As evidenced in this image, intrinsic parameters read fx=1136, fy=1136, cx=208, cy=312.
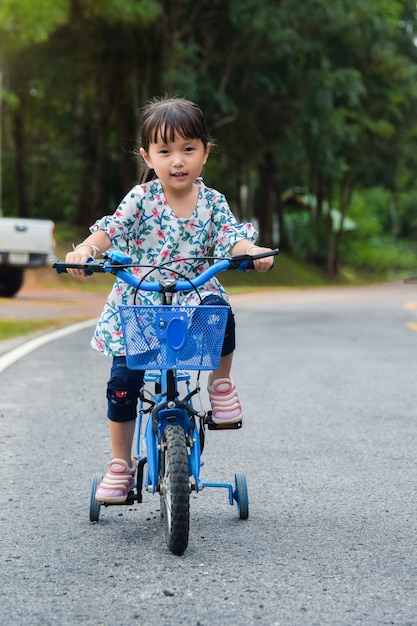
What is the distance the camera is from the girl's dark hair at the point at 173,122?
4418mm

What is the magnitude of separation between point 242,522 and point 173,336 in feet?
→ 3.50

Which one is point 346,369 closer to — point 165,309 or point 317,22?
point 165,309

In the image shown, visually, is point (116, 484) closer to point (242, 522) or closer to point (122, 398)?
point (122, 398)

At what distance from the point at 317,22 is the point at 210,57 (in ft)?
9.96

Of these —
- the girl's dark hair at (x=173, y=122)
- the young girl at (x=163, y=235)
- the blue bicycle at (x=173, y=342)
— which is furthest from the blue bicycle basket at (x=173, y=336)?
the girl's dark hair at (x=173, y=122)

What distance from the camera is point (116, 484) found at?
4.62m

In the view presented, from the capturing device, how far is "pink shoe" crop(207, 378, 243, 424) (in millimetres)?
4652

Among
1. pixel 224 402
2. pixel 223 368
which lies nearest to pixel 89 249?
pixel 223 368

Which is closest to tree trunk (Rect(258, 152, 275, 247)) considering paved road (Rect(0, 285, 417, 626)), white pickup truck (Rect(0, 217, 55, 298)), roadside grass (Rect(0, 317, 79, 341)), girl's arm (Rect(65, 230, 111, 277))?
white pickup truck (Rect(0, 217, 55, 298))

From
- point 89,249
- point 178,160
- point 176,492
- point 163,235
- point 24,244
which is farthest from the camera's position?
point 24,244

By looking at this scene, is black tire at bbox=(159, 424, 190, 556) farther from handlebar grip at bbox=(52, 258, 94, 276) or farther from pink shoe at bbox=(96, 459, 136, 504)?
handlebar grip at bbox=(52, 258, 94, 276)

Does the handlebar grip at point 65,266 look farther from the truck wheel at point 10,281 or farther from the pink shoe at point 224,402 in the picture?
the truck wheel at point 10,281

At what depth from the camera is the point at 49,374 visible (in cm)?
948

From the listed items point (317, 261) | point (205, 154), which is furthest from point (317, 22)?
point (205, 154)
